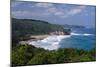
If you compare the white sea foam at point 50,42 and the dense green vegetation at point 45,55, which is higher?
the white sea foam at point 50,42

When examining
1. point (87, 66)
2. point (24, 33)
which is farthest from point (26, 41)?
point (87, 66)

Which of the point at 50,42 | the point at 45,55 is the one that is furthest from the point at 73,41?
the point at 45,55

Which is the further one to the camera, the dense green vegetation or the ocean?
the ocean

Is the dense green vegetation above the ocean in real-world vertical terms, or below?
below

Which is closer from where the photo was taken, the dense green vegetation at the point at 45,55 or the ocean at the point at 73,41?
the dense green vegetation at the point at 45,55

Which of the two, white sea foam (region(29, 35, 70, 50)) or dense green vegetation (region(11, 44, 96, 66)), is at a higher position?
white sea foam (region(29, 35, 70, 50))

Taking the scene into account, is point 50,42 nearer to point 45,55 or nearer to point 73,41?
point 45,55
